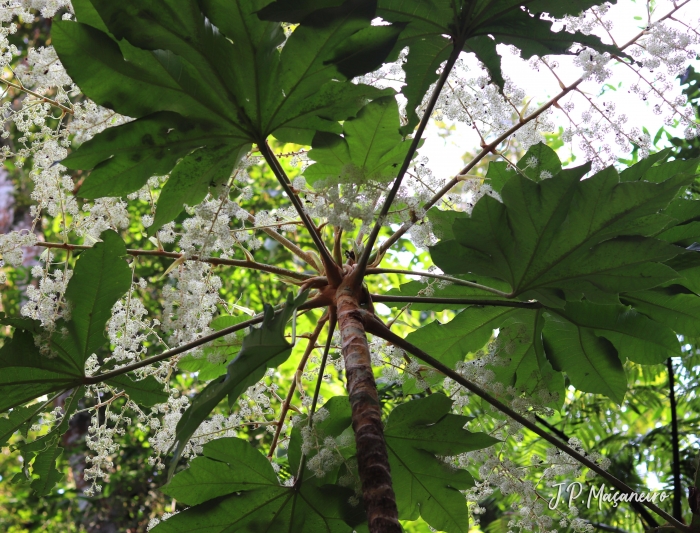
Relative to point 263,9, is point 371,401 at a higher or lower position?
lower

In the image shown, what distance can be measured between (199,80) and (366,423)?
1.93 feet

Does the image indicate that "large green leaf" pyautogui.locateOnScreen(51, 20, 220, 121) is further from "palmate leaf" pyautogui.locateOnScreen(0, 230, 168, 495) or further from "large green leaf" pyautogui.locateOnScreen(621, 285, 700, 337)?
"large green leaf" pyautogui.locateOnScreen(621, 285, 700, 337)

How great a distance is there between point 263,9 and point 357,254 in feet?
1.46

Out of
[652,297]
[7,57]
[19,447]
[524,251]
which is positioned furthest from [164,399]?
[652,297]

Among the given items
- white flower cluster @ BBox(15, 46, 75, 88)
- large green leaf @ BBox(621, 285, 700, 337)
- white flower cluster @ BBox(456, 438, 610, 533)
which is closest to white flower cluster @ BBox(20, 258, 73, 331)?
white flower cluster @ BBox(15, 46, 75, 88)

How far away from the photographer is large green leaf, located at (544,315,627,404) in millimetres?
1250

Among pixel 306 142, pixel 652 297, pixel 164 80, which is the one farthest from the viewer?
pixel 652 297

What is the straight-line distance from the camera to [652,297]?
124cm

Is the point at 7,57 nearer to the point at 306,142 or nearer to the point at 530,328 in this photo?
the point at 306,142

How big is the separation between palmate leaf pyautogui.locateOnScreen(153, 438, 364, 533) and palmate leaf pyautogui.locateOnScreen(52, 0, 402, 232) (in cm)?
43

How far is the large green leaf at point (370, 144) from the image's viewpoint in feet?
3.50

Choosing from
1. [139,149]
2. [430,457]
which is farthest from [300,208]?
[430,457]

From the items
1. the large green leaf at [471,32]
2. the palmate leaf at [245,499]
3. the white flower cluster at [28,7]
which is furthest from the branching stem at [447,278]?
the white flower cluster at [28,7]

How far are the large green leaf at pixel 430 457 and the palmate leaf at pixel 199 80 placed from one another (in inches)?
20.8
